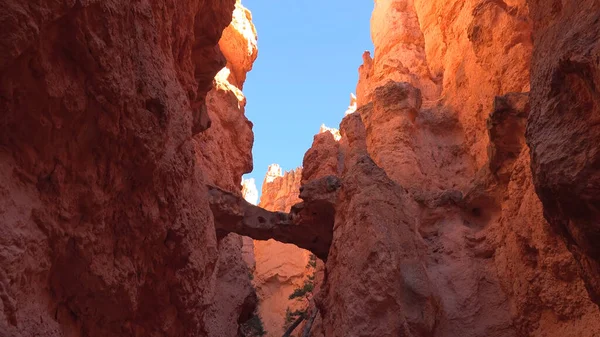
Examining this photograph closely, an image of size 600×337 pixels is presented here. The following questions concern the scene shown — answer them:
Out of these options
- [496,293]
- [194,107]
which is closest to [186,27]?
[194,107]

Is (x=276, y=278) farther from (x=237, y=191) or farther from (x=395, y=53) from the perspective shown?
(x=237, y=191)

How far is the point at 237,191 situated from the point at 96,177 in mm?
8933

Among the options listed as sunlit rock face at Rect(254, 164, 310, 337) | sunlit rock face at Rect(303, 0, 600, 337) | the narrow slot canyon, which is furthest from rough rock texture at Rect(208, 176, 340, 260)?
sunlit rock face at Rect(254, 164, 310, 337)

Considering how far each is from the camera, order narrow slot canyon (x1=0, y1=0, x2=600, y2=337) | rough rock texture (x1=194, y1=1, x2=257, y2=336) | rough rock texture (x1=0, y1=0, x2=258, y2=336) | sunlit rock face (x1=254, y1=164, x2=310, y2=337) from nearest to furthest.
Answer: rough rock texture (x1=0, y1=0, x2=258, y2=336) → narrow slot canyon (x1=0, y1=0, x2=600, y2=337) → rough rock texture (x1=194, y1=1, x2=257, y2=336) → sunlit rock face (x1=254, y1=164, x2=310, y2=337)

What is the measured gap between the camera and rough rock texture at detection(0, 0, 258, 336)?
125 inches

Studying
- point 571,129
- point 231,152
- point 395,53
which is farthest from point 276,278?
point 571,129

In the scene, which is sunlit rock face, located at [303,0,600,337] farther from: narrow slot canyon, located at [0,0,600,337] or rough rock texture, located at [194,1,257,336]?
rough rock texture, located at [194,1,257,336]

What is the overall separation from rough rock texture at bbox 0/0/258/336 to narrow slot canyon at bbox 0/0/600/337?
0.02m

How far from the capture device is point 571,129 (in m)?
4.08

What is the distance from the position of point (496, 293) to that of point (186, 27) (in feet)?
19.6

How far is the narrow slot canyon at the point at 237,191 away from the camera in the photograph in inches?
135

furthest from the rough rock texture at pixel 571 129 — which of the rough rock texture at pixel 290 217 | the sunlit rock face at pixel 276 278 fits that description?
the sunlit rock face at pixel 276 278

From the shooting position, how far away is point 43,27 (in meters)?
3.12

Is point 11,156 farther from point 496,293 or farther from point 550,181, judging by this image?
point 496,293
